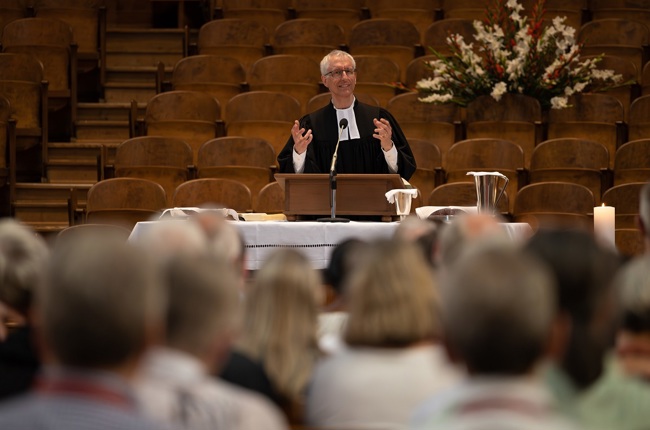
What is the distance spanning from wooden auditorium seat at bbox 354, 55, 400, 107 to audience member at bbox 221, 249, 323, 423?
7.07m

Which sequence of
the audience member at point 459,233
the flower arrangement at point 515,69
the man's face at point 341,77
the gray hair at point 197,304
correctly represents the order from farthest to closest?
the flower arrangement at point 515,69
the man's face at point 341,77
the audience member at point 459,233
the gray hair at point 197,304

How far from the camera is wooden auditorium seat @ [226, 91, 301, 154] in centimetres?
876

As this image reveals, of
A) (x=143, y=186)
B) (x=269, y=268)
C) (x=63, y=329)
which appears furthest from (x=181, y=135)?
(x=63, y=329)

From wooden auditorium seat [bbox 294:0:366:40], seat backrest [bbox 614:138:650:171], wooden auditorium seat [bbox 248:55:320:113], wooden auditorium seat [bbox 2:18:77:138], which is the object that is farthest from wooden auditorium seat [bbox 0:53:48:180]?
seat backrest [bbox 614:138:650:171]

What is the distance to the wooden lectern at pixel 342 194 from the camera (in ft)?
17.7

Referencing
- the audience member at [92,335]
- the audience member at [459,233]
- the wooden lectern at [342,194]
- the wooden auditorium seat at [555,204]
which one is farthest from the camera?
the wooden auditorium seat at [555,204]

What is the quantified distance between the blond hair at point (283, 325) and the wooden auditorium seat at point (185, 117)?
669 centimetres

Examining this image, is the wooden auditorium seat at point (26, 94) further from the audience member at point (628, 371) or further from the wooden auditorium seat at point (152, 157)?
the audience member at point (628, 371)

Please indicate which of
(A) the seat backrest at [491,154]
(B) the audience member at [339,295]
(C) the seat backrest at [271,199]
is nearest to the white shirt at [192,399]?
(B) the audience member at [339,295]

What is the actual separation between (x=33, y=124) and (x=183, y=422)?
26.5ft

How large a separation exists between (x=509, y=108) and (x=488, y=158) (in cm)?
78

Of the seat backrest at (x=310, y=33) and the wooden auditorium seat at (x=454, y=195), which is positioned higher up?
the seat backrest at (x=310, y=33)

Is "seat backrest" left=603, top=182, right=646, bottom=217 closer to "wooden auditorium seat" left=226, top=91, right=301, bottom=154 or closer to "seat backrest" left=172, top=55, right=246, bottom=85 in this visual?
"wooden auditorium seat" left=226, top=91, right=301, bottom=154

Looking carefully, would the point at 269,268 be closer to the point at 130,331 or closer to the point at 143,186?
the point at 130,331
